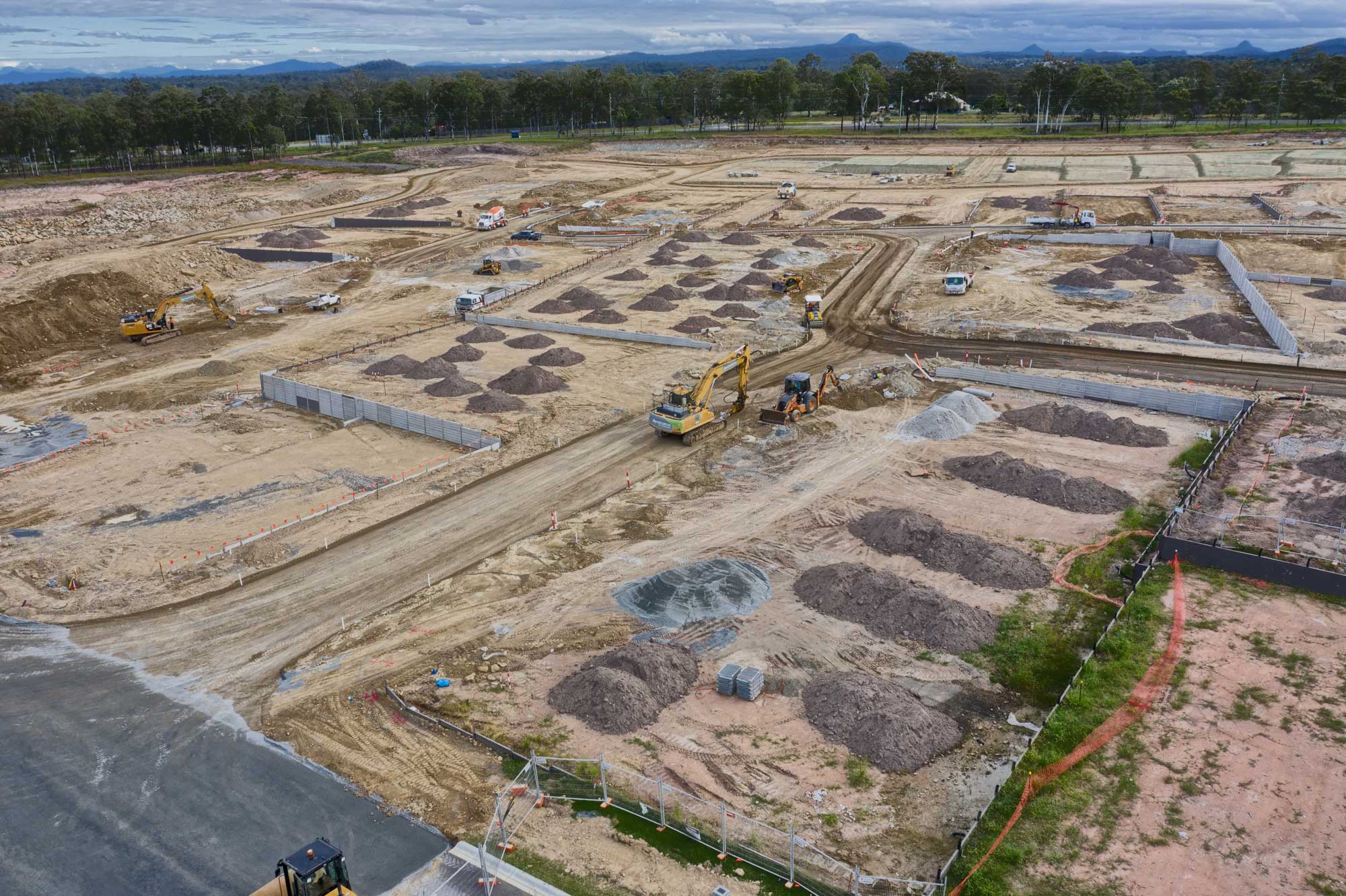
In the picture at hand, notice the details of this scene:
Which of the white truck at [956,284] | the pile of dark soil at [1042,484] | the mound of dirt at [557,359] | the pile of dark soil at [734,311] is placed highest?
the white truck at [956,284]

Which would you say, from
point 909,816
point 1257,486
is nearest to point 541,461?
point 909,816

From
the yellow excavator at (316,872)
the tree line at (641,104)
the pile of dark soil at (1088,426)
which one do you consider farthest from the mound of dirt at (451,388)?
the tree line at (641,104)

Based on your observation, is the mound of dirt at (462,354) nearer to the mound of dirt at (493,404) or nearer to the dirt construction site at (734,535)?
the dirt construction site at (734,535)

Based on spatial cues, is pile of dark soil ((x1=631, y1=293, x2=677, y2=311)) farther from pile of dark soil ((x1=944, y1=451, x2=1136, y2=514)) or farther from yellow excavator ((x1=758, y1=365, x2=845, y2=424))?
pile of dark soil ((x1=944, y1=451, x2=1136, y2=514))

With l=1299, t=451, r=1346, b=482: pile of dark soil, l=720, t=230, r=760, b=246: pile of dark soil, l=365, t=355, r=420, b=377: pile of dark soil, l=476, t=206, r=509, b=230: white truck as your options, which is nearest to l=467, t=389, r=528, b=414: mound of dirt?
l=365, t=355, r=420, b=377: pile of dark soil

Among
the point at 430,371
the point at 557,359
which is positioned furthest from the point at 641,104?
the point at 430,371

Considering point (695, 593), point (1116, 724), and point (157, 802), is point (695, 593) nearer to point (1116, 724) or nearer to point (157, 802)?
point (1116, 724)
